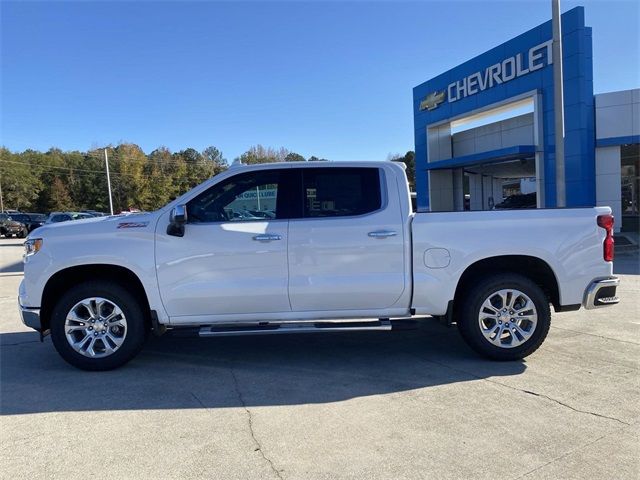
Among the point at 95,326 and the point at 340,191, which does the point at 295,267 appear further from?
the point at 95,326

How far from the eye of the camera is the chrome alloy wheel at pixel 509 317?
5.20m

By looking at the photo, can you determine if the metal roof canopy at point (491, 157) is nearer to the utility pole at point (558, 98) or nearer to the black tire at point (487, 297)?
the utility pole at point (558, 98)

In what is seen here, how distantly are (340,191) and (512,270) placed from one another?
6.62ft

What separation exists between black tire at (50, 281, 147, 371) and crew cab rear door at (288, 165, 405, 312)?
159 centimetres

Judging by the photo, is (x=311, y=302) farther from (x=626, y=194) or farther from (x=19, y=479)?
(x=626, y=194)

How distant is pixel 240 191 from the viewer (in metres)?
5.32

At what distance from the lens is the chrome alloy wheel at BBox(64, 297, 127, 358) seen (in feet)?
16.8

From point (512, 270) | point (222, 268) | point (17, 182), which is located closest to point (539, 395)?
point (512, 270)

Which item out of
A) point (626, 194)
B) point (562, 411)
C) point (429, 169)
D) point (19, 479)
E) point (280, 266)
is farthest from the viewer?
point (626, 194)

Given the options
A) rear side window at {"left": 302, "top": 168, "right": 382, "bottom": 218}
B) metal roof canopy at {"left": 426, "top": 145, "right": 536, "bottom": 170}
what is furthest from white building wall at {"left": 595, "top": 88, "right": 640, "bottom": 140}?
rear side window at {"left": 302, "top": 168, "right": 382, "bottom": 218}

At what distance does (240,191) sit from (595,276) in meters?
3.76

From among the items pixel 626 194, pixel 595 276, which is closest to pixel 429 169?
pixel 626 194

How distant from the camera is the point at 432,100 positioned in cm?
2662

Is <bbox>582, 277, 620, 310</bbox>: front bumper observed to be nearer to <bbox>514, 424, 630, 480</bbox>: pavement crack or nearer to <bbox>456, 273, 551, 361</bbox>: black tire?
<bbox>456, 273, 551, 361</bbox>: black tire
